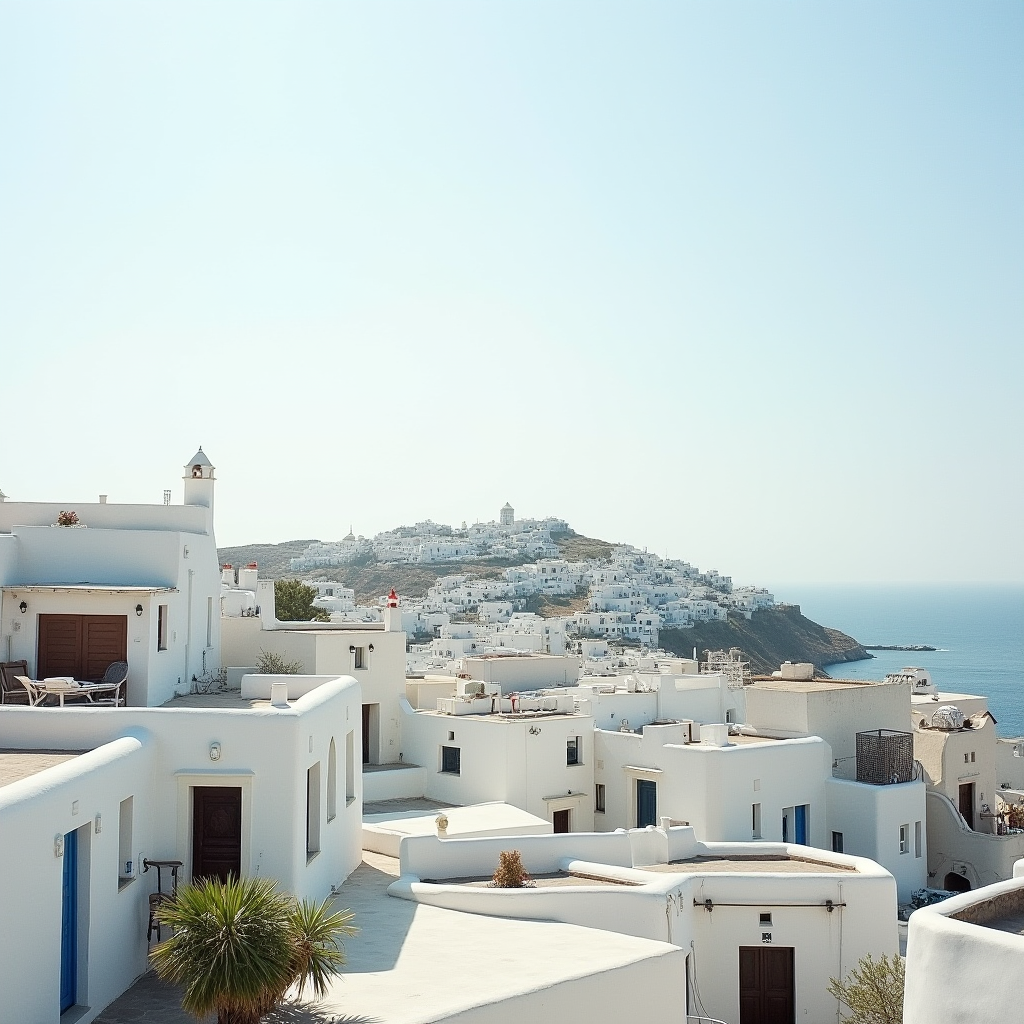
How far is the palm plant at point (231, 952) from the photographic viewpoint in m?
12.1

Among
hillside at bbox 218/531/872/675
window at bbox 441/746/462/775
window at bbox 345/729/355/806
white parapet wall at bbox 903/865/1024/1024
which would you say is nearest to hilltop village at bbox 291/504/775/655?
hillside at bbox 218/531/872/675

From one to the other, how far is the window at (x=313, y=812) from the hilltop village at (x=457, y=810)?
0.23ft

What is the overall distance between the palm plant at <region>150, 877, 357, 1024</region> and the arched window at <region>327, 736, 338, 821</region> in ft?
19.3

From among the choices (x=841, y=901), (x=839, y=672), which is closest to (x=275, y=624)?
(x=841, y=901)

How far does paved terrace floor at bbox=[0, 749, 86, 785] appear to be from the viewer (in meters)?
13.5

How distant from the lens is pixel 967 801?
3609 centimetres

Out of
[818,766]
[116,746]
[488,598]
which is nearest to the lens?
[116,746]

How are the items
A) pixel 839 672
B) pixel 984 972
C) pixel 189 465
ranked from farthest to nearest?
pixel 839 672 → pixel 189 465 → pixel 984 972

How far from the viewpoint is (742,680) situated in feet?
136

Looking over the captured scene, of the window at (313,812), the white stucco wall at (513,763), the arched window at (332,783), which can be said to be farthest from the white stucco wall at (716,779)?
the window at (313,812)

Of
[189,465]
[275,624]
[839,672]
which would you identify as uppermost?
[189,465]

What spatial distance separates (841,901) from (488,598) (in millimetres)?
132533

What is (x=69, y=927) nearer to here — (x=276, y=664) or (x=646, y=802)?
(x=276, y=664)

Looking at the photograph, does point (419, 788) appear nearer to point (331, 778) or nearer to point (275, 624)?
point (275, 624)
